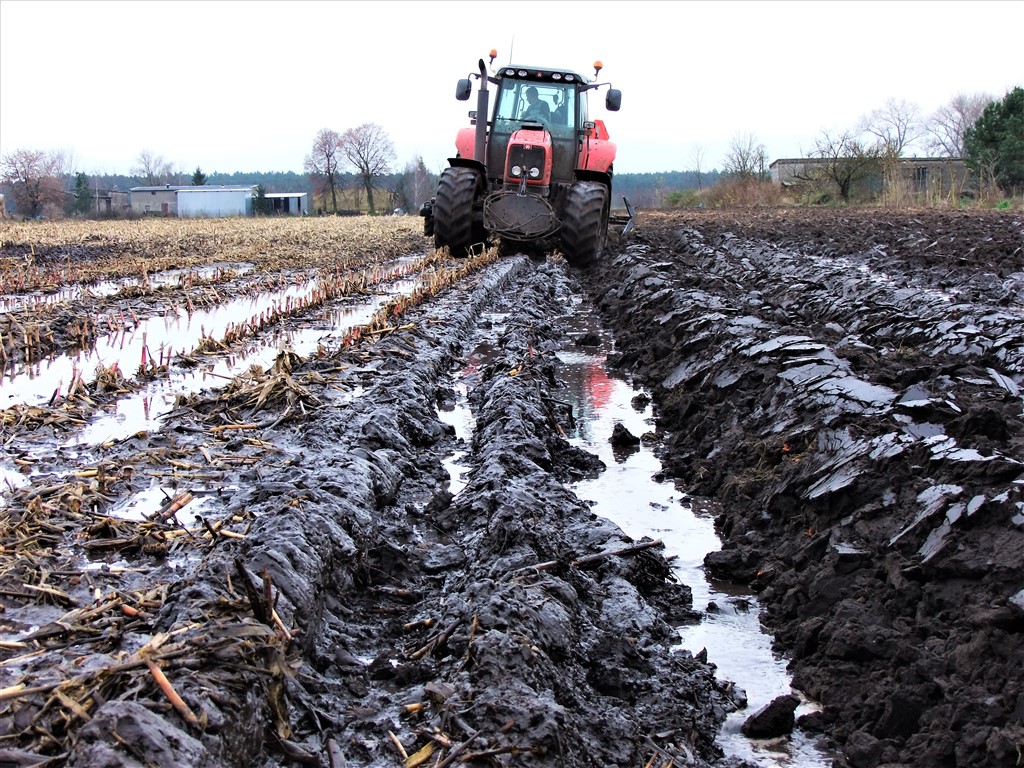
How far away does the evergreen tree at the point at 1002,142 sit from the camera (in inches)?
1610

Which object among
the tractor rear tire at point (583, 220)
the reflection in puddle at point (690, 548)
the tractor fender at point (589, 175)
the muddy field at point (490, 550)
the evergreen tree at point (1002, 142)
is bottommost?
the reflection in puddle at point (690, 548)

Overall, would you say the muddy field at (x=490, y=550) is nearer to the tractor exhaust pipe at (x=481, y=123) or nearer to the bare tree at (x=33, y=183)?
the tractor exhaust pipe at (x=481, y=123)

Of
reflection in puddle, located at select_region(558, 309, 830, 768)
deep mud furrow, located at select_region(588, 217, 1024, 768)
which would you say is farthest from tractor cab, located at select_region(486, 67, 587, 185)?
reflection in puddle, located at select_region(558, 309, 830, 768)

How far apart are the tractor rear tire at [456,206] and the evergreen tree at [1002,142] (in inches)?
1204

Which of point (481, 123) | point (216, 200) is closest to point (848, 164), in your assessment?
point (481, 123)

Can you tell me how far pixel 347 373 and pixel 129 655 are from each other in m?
4.62

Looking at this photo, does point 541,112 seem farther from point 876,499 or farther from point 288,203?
point 288,203

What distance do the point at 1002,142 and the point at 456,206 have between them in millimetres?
34707

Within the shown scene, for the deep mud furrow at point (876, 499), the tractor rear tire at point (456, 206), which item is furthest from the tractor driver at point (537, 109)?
the deep mud furrow at point (876, 499)

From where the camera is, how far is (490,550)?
164 inches

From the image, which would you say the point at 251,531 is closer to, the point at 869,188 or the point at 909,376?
the point at 909,376

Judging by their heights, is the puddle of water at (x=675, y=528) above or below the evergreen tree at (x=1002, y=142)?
below

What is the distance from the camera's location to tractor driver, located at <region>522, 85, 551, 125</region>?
651 inches

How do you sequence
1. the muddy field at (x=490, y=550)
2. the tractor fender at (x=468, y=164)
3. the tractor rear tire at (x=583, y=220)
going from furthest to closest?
the tractor fender at (x=468, y=164)
the tractor rear tire at (x=583, y=220)
the muddy field at (x=490, y=550)
